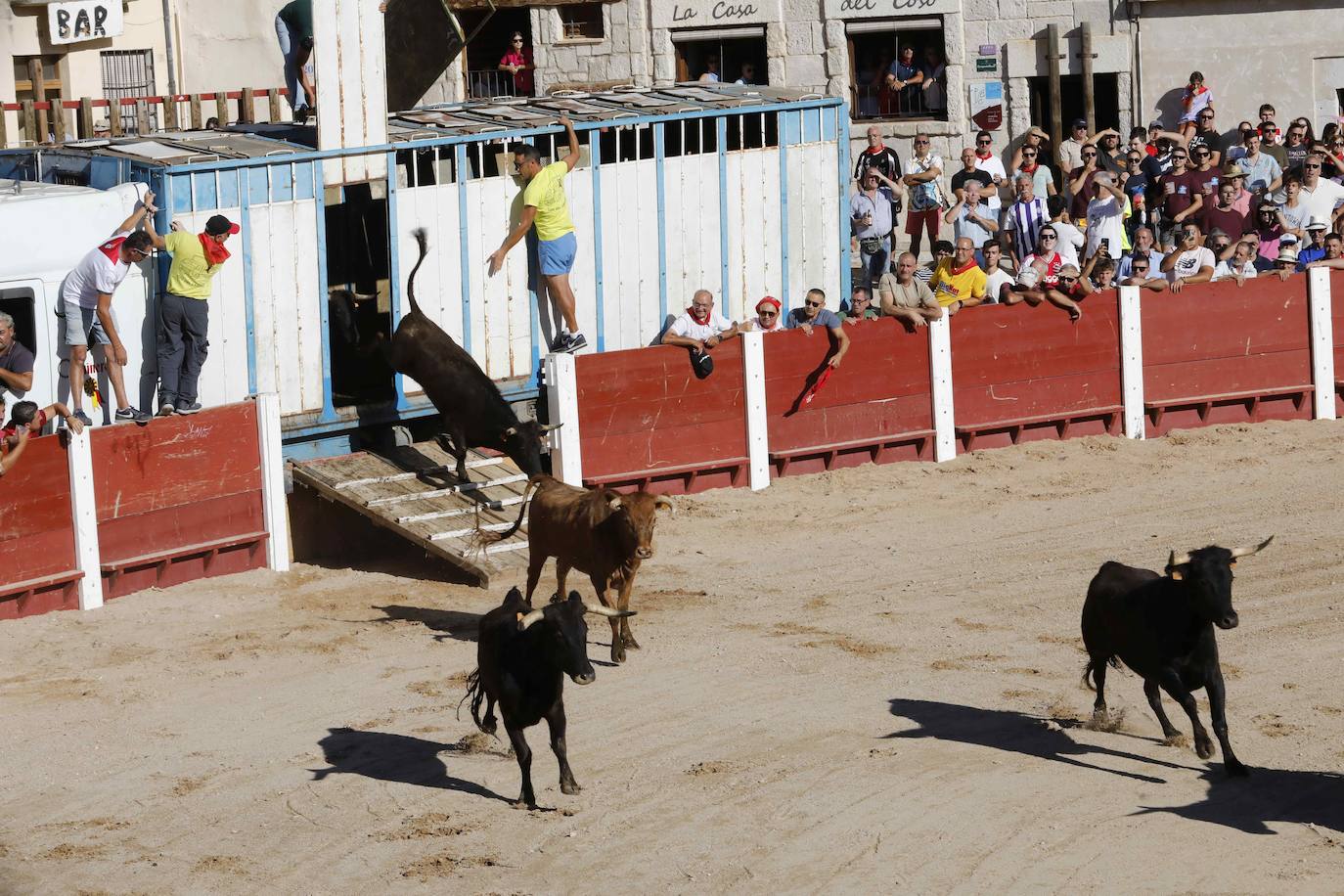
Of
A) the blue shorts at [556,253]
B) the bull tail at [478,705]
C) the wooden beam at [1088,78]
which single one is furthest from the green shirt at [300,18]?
the wooden beam at [1088,78]

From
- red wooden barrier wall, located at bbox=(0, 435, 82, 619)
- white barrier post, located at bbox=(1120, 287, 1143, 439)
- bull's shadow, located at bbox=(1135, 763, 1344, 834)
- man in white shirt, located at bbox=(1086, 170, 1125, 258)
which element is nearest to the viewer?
bull's shadow, located at bbox=(1135, 763, 1344, 834)

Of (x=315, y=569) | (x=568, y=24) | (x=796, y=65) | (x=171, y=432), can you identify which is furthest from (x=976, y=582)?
(x=568, y=24)

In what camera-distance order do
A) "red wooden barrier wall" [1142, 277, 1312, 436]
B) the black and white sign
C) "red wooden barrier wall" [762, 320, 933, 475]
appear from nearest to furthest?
"red wooden barrier wall" [762, 320, 933, 475], "red wooden barrier wall" [1142, 277, 1312, 436], the black and white sign

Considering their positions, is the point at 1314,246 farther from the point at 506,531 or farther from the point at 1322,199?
the point at 506,531

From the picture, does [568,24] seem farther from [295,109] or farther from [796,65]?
[295,109]

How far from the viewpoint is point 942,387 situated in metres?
16.0

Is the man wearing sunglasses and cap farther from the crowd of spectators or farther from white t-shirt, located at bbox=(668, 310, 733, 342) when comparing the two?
the crowd of spectators

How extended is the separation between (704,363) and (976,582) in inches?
129

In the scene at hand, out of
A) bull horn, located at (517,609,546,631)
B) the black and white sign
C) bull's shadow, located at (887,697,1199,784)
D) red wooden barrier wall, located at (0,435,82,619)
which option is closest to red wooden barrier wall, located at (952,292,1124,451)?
bull's shadow, located at (887,697,1199,784)

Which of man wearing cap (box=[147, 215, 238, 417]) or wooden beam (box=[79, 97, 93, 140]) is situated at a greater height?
wooden beam (box=[79, 97, 93, 140])

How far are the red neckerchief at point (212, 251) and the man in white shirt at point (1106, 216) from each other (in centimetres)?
754

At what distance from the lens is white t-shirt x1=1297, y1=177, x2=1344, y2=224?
17.5 m

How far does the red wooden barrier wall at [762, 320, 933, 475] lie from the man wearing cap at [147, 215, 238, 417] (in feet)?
13.9

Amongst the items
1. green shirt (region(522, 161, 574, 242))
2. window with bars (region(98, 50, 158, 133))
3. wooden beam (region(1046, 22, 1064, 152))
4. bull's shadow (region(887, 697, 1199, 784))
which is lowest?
bull's shadow (region(887, 697, 1199, 784))
